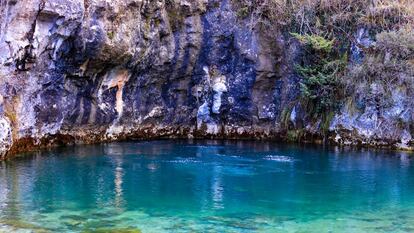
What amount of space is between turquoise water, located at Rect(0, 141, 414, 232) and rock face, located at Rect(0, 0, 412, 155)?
2655 millimetres

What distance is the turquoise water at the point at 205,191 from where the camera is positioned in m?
12.2

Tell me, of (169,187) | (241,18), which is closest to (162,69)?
(241,18)

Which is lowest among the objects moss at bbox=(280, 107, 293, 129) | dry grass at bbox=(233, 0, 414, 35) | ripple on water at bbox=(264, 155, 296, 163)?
ripple on water at bbox=(264, 155, 296, 163)

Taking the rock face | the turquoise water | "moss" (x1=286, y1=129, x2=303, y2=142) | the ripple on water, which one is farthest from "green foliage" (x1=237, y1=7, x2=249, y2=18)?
the ripple on water

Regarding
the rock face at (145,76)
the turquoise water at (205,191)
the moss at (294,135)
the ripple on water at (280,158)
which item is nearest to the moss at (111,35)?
the rock face at (145,76)

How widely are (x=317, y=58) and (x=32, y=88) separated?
15325mm

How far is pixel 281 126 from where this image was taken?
100 feet

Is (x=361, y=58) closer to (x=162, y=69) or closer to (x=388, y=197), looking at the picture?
(x=162, y=69)

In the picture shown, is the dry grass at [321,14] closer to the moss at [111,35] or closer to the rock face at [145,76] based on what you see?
the rock face at [145,76]

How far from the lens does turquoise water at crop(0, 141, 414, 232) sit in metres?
12.2

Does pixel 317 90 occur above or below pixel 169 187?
above

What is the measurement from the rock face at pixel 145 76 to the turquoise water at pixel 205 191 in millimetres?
2655

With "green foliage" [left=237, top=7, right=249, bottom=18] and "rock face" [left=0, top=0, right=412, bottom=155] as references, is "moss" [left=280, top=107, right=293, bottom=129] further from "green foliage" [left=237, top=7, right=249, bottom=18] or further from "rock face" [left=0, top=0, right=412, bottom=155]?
"green foliage" [left=237, top=7, right=249, bottom=18]

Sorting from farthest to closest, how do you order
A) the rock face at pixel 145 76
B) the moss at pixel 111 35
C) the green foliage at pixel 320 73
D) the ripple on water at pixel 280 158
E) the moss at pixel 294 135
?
the moss at pixel 294 135 → the green foliage at pixel 320 73 → the moss at pixel 111 35 → the ripple on water at pixel 280 158 → the rock face at pixel 145 76
